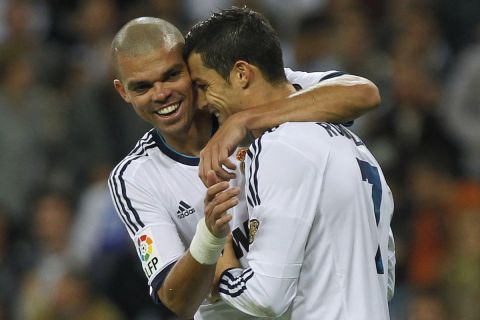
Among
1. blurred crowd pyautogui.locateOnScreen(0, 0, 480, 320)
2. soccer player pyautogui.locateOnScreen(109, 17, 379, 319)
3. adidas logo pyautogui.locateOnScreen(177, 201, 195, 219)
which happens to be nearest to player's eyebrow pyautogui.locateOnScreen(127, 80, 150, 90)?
soccer player pyautogui.locateOnScreen(109, 17, 379, 319)

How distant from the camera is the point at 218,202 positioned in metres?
3.90

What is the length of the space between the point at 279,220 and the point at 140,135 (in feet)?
17.3

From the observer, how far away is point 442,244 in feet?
26.2

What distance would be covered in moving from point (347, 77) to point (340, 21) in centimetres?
490

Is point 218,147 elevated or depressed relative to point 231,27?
depressed

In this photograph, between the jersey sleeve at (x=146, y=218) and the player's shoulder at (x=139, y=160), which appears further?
the player's shoulder at (x=139, y=160)

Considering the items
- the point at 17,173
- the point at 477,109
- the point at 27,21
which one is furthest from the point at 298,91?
the point at 27,21

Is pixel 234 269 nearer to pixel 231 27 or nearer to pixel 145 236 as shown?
pixel 145 236

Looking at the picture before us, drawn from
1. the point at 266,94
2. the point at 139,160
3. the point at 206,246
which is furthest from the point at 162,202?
the point at 266,94

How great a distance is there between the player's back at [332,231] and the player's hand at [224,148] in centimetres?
17

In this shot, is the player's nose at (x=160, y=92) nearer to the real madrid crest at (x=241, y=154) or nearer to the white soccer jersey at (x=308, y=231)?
the real madrid crest at (x=241, y=154)

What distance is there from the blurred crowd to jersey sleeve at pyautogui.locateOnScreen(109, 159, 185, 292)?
324cm

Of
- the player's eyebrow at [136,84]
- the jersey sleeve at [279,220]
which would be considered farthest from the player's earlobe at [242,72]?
the player's eyebrow at [136,84]

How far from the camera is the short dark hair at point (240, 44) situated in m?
4.10
